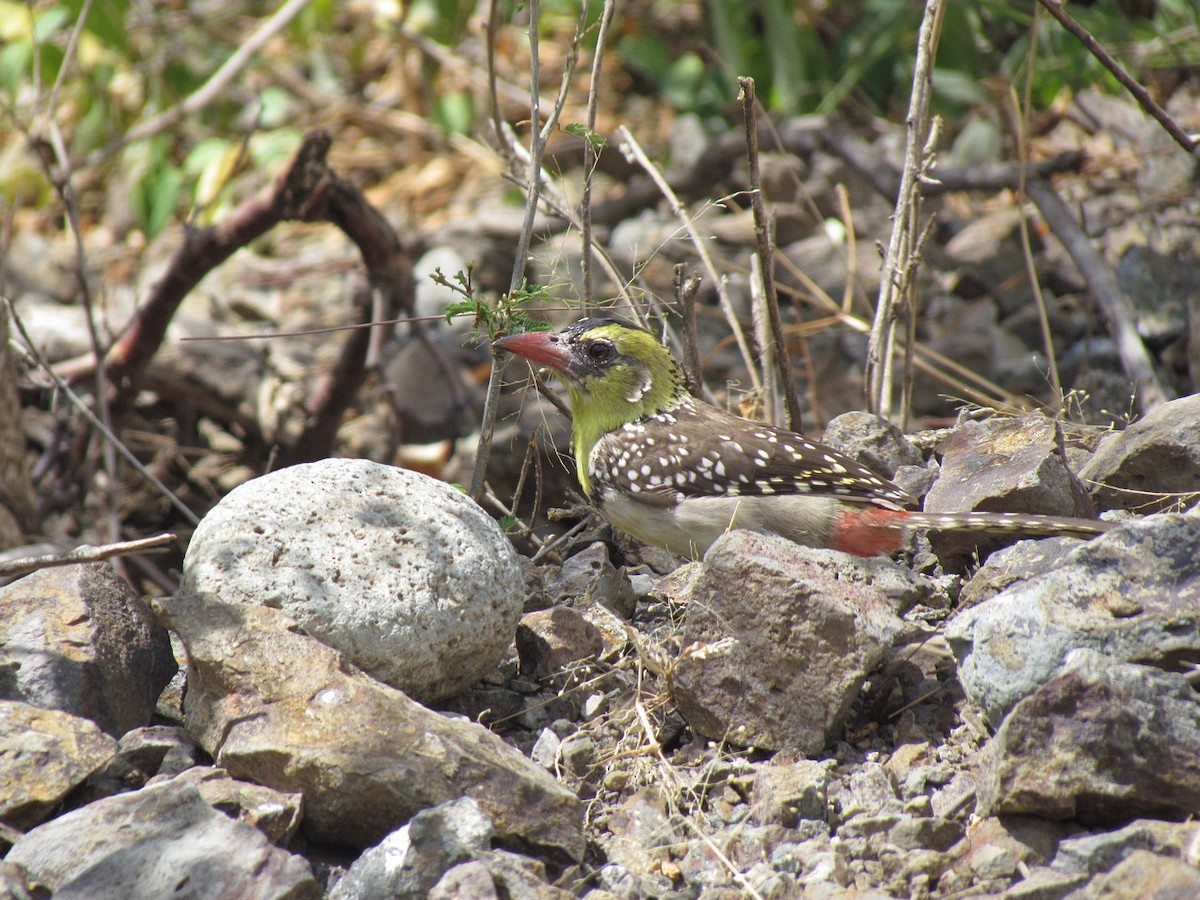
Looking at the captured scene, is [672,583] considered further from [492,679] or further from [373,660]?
[373,660]

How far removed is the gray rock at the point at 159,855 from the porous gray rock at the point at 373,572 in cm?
73

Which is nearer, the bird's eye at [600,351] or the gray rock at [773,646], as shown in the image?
the gray rock at [773,646]

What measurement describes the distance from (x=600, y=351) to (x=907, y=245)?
1517 millimetres

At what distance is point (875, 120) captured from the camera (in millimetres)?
9445

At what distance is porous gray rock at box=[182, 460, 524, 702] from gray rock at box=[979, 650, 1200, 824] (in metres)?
1.54

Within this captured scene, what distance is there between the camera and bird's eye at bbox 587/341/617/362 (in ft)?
16.4

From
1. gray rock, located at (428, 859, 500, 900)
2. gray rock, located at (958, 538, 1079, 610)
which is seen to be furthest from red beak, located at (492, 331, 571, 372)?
gray rock, located at (428, 859, 500, 900)

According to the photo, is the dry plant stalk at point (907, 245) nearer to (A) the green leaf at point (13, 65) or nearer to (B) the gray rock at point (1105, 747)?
(B) the gray rock at point (1105, 747)

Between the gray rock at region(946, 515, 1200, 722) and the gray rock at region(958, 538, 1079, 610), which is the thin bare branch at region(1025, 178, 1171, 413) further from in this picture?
the gray rock at region(946, 515, 1200, 722)

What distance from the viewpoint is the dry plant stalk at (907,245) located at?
5227 millimetres

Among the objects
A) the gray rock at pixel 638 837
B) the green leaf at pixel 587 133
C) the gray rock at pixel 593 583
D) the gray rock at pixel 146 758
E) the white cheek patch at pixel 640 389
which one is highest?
the green leaf at pixel 587 133

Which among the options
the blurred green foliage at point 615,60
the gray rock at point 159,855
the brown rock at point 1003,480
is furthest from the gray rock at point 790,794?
the blurred green foliage at point 615,60

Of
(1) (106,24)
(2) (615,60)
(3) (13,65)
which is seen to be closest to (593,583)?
(1) (106,24)

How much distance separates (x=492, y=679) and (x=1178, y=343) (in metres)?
5.22
